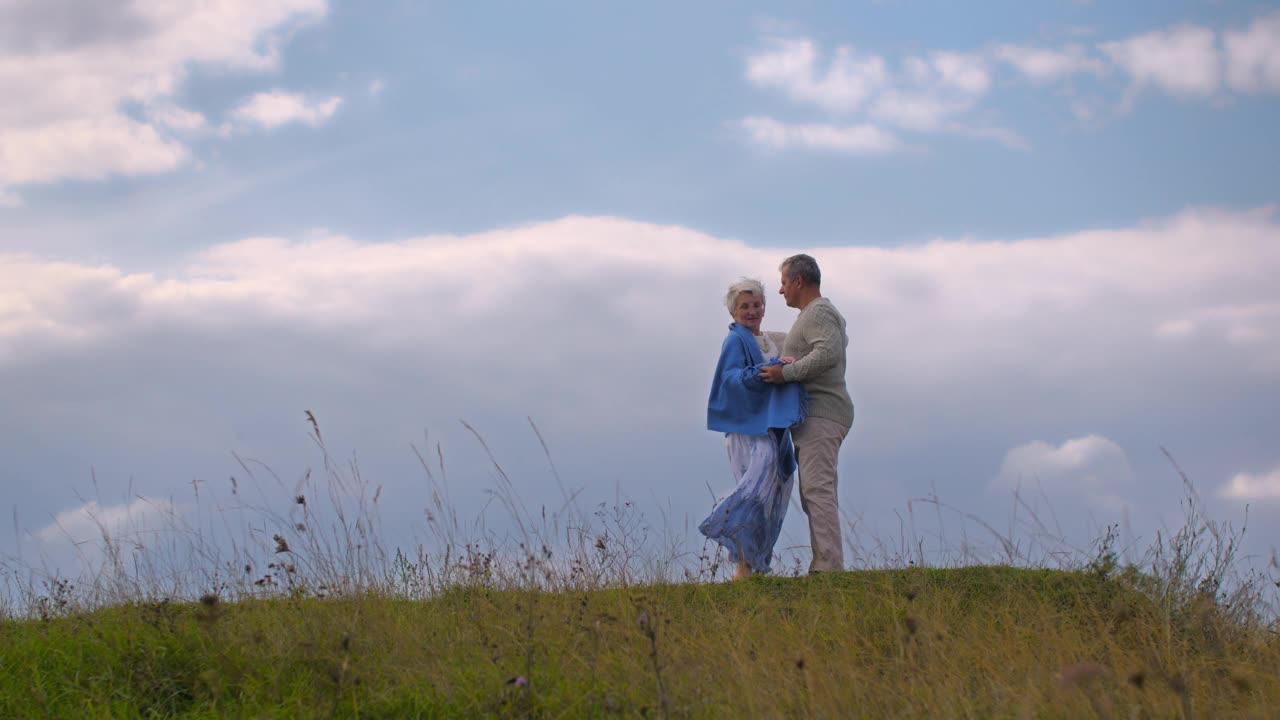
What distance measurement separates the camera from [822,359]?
25.7 ft

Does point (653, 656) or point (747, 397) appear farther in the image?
point (747, 397)

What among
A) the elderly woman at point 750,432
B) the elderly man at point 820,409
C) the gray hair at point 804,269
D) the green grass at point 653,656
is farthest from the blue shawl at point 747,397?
the green grass at point 653,656

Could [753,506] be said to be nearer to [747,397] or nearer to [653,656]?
[747,397]

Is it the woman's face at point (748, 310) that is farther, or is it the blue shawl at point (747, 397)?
the woman's face at point (748, 310)

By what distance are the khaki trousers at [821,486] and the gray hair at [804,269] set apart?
1171 millimetres

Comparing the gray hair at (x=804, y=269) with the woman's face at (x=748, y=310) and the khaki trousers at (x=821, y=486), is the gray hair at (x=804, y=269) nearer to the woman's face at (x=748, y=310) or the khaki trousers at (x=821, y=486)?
the woman's face at (x=748, y=310)

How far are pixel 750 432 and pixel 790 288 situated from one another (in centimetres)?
125

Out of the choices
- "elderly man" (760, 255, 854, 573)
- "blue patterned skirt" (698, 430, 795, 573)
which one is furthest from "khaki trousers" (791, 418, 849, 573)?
"blue patterned skirt" (698, 430, 795, 573)

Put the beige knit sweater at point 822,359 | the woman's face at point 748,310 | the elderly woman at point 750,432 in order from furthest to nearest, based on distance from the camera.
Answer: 1. the woman's face at point 748,310
2. the elderly woman at point 750,432
3. the beige knit sweater at point 822,359

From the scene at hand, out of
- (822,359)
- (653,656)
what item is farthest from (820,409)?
(653,656)

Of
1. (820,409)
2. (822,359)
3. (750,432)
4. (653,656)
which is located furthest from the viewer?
(750,432)

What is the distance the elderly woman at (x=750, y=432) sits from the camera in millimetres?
8039

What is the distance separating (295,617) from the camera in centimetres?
602

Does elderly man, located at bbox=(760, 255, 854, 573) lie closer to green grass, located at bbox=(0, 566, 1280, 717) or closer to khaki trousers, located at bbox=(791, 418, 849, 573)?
khaki trousers, located at bbox=(791, 418, 849, 573)
